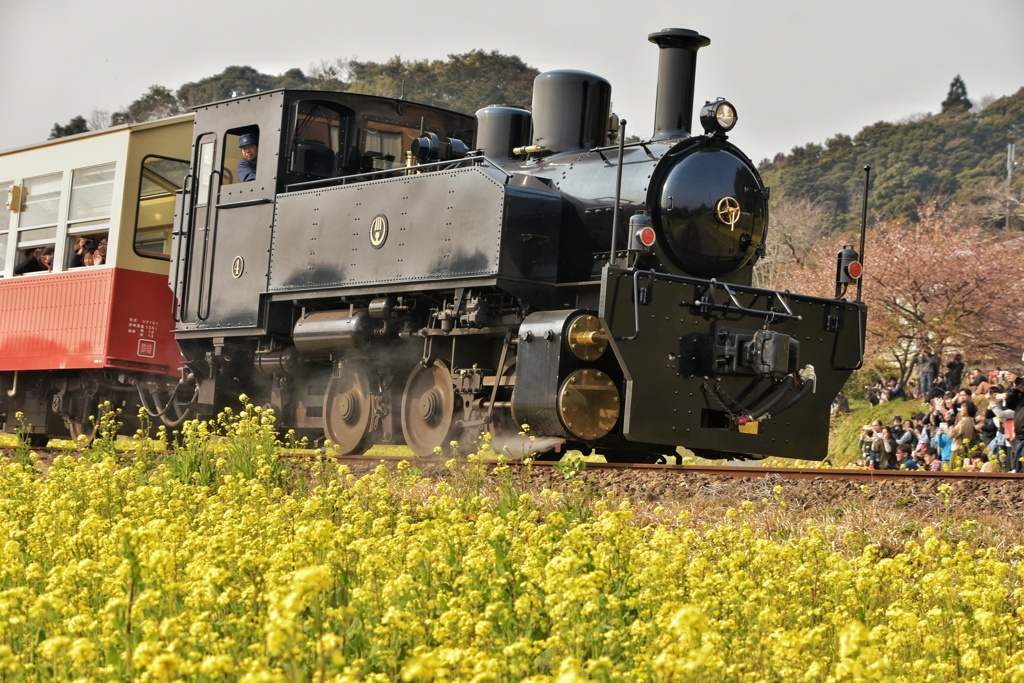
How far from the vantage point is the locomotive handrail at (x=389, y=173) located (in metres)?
11.0

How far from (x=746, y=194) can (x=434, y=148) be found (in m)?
2.92

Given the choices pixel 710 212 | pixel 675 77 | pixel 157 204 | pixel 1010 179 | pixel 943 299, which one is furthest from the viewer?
Answer: pixel 1010 179

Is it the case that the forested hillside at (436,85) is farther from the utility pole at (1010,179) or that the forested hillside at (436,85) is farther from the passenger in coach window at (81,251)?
the passenger in coach window at (81,251)

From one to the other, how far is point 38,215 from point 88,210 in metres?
1.15

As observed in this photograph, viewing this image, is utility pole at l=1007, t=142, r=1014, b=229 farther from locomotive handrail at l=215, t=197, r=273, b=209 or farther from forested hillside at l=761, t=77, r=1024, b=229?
locomotive handrail at l=215, t=197, r=273, b=209

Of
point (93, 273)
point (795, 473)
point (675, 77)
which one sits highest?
point (675, 77)

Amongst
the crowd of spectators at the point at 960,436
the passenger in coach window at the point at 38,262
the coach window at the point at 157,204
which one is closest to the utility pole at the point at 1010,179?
the crowd of spectators at the point at 960,436

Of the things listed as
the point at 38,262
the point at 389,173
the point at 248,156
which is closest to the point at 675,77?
the point at 389,173

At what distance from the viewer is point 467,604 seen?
461 cm

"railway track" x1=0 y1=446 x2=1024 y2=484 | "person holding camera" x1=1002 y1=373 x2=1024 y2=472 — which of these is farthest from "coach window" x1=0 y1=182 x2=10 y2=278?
"person holding camera" x1=1002 y1=373 x2=1024 y2=472

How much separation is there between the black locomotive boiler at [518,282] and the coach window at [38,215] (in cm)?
309

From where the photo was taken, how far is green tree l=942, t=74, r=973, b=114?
7606cm

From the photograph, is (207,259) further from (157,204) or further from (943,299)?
(943,299)

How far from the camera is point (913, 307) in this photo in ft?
113
